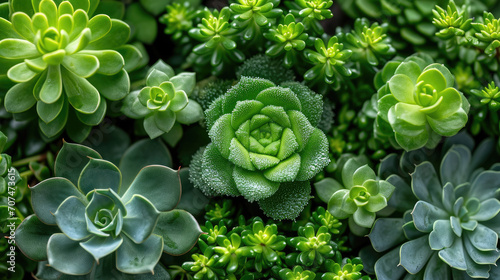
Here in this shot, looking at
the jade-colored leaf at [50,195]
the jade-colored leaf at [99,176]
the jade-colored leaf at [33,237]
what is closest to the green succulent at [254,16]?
the jade-colored leaf at [99,176]

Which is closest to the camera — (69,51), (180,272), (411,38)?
(69,51)

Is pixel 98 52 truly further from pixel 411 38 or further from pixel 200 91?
pixel 411 38

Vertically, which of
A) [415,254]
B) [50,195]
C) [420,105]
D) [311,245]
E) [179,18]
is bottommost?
[415,254]

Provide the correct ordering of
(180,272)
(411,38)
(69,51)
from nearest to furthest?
(69,51) < (180,272) < (411,38)

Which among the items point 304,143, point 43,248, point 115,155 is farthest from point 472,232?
point 43,248

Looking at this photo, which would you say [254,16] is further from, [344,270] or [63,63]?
[344,270]

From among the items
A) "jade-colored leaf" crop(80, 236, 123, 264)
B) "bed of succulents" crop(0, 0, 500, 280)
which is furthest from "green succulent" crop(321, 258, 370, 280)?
"jade-colored leaf" crop(80, 236, 123, 264)

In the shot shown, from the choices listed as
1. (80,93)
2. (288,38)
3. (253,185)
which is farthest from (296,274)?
→ (80,93)
